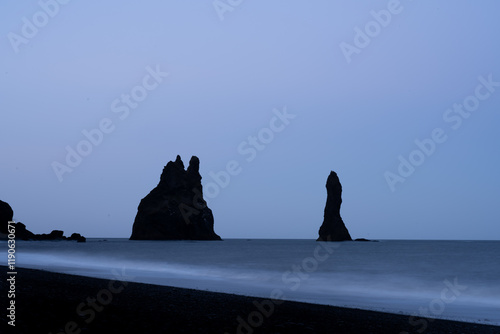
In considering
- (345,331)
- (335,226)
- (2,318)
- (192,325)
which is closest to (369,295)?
(345,331)

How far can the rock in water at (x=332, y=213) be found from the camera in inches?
7441

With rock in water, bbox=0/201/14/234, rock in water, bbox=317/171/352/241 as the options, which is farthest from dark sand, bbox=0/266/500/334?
rock in water, bbox=0/201/14/234

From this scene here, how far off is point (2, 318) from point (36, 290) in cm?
714

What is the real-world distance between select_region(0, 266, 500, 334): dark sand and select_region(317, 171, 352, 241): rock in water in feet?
555

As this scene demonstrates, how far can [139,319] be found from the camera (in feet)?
48.9

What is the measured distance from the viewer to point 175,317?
15516 millimetres

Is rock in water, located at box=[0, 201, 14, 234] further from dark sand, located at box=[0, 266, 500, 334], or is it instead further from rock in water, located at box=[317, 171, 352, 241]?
dark sand, located at box=[0, 266, 500, 334]

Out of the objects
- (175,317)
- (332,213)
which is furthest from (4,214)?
(175,317)

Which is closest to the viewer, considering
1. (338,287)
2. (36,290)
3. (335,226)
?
(36,290)

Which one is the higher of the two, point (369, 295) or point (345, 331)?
point (345, 331)

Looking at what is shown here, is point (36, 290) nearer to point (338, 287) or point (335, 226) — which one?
point (338, 287)

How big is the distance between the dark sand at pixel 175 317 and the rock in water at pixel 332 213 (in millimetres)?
169234

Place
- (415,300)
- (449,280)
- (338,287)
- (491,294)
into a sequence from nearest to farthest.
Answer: (415,300), (491,294), (338,287), (449,280)

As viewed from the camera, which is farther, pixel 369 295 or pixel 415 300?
pixel 369 295
